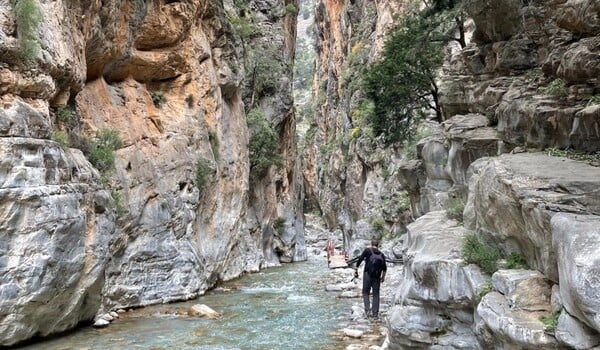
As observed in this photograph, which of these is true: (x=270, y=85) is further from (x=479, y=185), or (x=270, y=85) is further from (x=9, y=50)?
(x=479, y=185)

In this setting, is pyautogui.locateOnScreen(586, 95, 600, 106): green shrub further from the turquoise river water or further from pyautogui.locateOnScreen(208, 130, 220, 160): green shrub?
pyautogui.locateOnScreen(208, 130, 220, 160): green shrub

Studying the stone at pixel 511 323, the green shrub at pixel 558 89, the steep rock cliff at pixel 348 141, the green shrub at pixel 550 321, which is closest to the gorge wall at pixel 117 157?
the stone at pixel 511 323

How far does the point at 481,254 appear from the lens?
22.5ft

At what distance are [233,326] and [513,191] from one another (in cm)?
743

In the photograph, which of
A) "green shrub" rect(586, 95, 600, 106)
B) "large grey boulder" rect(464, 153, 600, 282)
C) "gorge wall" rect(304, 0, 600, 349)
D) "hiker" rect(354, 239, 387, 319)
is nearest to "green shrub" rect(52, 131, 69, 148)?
"hiker" rect(354, 239, 387, 319)

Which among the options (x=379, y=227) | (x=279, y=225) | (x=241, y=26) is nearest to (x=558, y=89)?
(x=379, y=227)

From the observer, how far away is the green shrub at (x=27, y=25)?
9.57 metres

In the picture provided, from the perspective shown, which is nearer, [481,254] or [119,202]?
[481,254]

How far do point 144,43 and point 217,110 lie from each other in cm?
529

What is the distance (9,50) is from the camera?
9.45 meters

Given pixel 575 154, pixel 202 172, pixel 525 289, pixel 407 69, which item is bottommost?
pixel 525 289

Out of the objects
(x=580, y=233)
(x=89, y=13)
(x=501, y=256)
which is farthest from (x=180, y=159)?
(x=580, y=233)

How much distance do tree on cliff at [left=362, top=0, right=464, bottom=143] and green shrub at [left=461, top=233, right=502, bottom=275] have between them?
42.6 ft

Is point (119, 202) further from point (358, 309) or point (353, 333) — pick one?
point (353, 333)
